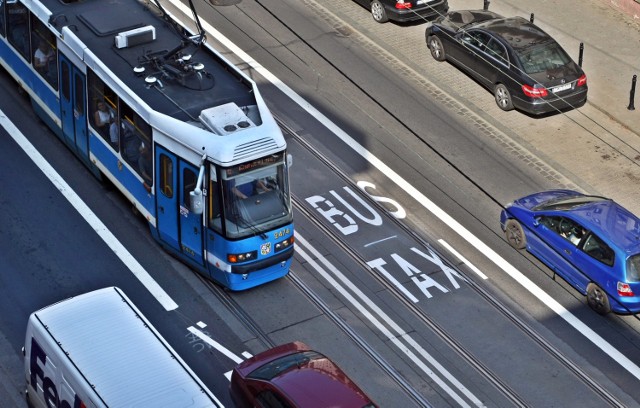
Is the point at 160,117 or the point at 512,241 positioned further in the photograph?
the point at 512,241

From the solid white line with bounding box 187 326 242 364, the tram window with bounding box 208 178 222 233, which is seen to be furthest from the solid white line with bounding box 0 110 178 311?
the tram window with bounding box 208 178 222 233

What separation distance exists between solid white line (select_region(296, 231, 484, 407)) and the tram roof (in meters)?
3.47

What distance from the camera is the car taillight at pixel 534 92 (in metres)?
30.5

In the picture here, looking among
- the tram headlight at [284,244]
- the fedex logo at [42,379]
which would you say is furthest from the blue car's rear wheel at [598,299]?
the fedex logo at [42,379]

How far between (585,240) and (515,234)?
1.94 metres

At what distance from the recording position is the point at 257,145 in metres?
22.7

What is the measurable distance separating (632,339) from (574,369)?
156cm

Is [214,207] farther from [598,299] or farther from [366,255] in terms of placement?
[598,299]

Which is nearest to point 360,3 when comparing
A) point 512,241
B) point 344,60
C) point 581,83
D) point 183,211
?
point 344,60

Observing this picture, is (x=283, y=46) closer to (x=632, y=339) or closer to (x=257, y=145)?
(x=257, y=145)

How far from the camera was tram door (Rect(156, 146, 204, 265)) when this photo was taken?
23.2 m

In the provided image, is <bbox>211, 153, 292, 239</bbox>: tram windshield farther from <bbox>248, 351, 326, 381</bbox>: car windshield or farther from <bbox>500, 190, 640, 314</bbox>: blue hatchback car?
<bbox>500, 190, 640, 314</bbox>: blue hatchback car

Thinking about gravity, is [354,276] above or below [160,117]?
below

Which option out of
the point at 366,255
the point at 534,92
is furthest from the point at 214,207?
the point at 534,92
